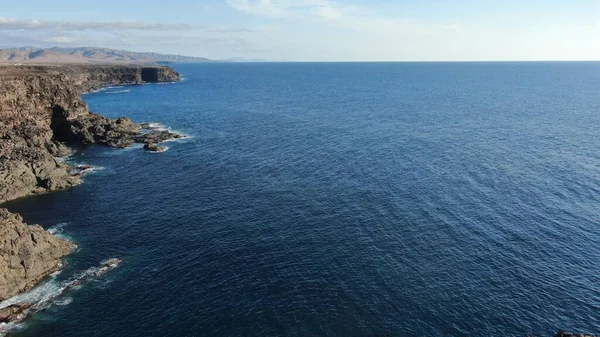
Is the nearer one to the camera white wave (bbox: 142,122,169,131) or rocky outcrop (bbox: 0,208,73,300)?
rocky outcrop (bbox: 0,208,73,300)

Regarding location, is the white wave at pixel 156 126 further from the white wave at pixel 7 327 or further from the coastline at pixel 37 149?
the white wave at pixel 7 327

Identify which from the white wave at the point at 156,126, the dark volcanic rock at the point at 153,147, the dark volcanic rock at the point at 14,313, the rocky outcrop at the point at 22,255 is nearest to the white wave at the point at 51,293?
the dark volcanic rock at the point at 14,313

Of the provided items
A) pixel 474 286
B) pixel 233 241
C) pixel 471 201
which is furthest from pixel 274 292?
pixel 471 201

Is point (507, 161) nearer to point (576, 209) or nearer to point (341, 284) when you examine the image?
point (576, 209)

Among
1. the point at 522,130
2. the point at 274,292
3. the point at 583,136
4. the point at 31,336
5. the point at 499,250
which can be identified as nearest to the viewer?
the point at 31,336

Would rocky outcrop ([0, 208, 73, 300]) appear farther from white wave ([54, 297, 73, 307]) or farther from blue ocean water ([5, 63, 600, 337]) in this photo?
white wave ([54, 297, 73, 307])

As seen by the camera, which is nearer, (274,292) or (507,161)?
(274,292)

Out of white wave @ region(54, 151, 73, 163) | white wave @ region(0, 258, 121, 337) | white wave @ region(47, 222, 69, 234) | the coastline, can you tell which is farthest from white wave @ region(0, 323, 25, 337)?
white wave @ region(54, 151, 73, 163)

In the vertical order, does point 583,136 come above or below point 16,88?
below
